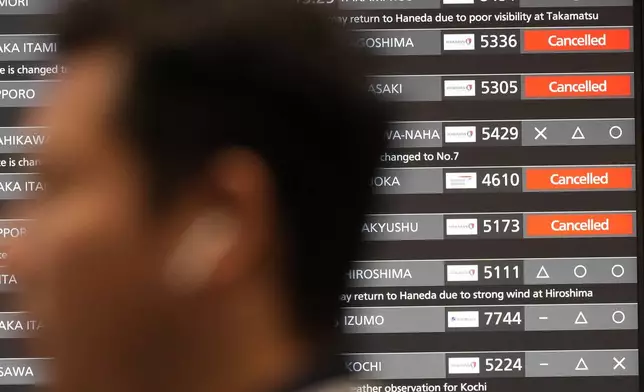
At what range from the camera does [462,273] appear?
1.71 m

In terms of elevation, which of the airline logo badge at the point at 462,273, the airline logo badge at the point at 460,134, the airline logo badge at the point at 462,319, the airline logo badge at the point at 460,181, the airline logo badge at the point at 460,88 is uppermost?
the airline logo badge at the point at 460,88

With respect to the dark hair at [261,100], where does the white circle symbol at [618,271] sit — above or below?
below

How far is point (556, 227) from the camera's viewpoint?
5.64 feet

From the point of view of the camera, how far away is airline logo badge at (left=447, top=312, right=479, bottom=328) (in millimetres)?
1713

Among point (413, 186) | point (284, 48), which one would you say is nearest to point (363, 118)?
point (284, 48)

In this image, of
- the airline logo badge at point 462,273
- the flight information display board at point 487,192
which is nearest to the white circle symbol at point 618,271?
the flight information display board at point 487,192

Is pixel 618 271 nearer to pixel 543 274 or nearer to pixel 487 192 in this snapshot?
pixel 543 274

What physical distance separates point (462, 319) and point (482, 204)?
232mm

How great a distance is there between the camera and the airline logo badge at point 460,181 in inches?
67.5

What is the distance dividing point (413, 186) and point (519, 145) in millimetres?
226

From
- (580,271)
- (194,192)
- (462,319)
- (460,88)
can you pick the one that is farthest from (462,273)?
(194,192)

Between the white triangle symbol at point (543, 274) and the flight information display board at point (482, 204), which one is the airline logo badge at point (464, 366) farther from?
the white triangle symbol at point (543, 274)

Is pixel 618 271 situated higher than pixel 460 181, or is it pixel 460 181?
pixel 460 181

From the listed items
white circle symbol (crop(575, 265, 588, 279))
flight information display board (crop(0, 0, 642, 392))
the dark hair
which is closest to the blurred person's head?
the dark hair
